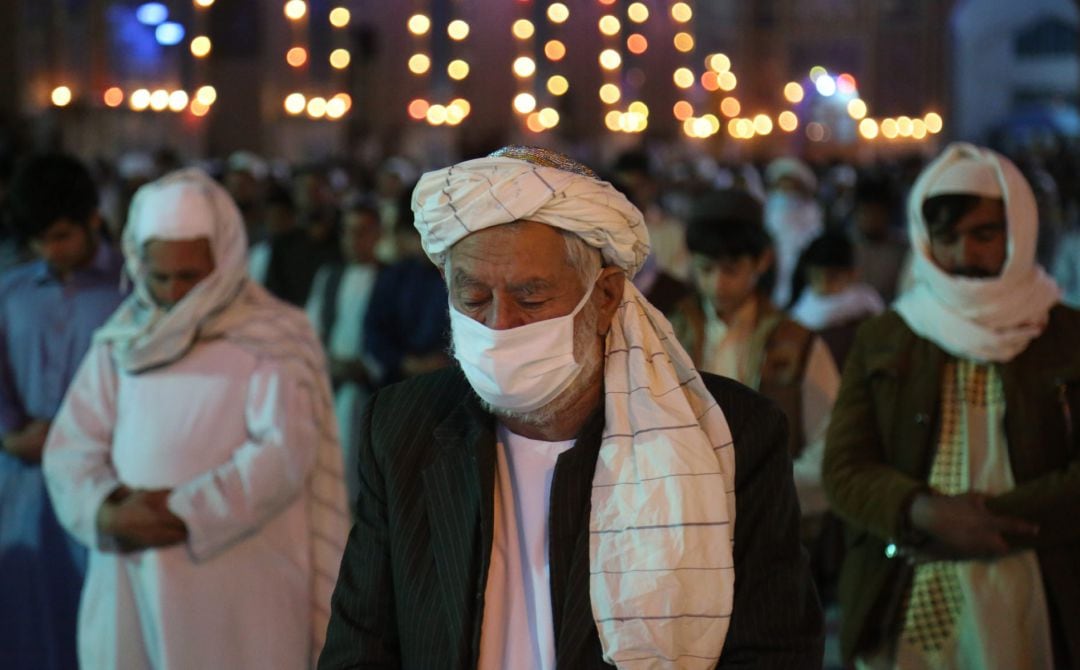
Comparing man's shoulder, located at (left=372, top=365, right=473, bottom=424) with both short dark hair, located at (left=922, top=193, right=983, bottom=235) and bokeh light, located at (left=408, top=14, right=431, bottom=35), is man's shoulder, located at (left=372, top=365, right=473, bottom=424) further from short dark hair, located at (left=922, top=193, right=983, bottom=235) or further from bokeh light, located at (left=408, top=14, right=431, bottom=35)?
Answer: bokeh light, located at (left=408, top=14, right=431, bottom=35)

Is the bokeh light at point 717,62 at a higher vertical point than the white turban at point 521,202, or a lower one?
higher

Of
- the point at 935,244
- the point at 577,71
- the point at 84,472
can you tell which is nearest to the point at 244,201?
the point at 84,472

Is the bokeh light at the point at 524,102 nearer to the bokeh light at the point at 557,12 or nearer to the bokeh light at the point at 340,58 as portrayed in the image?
the bokeh light at the point at 557,12

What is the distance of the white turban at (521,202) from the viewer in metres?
2.59

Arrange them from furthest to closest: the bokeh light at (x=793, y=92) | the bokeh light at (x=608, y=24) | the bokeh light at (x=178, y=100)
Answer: the bokeh light at (x=793, y=92) < the bokeh light at (x=608, y=24) < the bokeh light at (x=178, y=100)

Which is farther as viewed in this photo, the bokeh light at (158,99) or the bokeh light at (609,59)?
the bokeh light at (609,59)

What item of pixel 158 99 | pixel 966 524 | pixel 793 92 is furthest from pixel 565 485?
pixel 793 92

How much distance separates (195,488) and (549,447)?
1792 millimetres

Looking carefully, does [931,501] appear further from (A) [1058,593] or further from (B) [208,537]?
(B) [208,537]

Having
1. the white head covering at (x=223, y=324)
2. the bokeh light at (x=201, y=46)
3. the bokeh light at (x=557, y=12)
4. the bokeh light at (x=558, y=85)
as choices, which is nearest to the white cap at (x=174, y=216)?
the white head covering at (x=223, y=324)

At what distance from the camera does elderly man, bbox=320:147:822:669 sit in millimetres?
2559

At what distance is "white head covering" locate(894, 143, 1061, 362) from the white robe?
5.72ft

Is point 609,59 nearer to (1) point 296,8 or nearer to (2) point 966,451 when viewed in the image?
(1) point 296,8

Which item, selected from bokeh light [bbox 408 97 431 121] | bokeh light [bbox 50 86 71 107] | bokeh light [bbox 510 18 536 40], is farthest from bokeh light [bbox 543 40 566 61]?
bokeh light [bbox 50 86 71 107]
